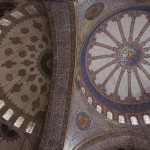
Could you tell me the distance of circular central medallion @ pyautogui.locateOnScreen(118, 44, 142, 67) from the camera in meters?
11.6

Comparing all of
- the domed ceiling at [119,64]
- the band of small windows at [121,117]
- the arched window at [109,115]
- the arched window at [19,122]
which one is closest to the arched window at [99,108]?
the band of small windows at [121,117]

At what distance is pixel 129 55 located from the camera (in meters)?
11.7

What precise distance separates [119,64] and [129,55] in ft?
1.88

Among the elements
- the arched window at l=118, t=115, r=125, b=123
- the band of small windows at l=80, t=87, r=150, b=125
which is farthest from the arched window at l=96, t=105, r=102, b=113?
the arched window at l=118, t=115, r=125, b=123

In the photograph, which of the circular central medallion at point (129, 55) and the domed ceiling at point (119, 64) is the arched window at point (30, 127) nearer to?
the domed ceiling at point (119, 64)

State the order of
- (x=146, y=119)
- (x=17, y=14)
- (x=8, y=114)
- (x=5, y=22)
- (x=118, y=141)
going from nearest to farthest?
(x=17, y=14) → (x=5, y=22) → (x=8, y=114) → (x=118, y=141) → (x=146, y=119)

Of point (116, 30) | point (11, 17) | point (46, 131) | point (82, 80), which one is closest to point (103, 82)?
point (82, 80)

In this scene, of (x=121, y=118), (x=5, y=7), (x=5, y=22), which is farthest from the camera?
(x=121, y=118)

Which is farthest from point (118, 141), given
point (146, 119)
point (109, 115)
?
point (146, 119)

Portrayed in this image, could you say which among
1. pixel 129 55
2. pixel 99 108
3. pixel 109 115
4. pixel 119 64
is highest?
pixel 129 55

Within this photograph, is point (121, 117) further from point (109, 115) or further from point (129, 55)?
point (129, 55)

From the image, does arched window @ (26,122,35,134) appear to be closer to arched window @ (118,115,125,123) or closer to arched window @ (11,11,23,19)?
arched window @ (118,115,125,123)

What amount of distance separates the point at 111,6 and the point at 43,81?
3.86 metres

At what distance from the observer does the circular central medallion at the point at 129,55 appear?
11.6 m
